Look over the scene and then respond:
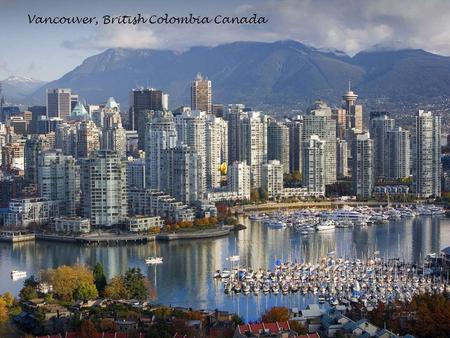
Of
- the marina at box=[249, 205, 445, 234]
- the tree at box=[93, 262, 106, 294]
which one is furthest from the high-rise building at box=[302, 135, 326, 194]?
the tree at box=[93, 262, 106, 294]

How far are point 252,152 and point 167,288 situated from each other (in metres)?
8.71

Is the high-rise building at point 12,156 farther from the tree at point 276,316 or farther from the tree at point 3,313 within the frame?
the tree at point 276,316

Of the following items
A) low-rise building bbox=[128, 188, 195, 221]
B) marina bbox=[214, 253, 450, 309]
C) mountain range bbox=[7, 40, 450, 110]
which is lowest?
marina bbox=[214, 253, 450, 309]

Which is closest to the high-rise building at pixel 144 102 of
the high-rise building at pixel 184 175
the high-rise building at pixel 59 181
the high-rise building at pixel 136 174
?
the high-rise building at pixel 136 174

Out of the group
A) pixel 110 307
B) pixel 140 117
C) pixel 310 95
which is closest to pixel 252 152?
pixel 140 117

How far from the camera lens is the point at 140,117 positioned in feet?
65.8

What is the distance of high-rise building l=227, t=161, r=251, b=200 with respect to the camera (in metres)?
13.8

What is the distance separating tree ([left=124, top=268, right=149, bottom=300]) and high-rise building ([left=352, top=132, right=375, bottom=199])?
7.98 m

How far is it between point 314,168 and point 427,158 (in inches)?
67.0

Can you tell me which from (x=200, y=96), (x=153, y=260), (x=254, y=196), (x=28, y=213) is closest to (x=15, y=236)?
(x=28, y=213)

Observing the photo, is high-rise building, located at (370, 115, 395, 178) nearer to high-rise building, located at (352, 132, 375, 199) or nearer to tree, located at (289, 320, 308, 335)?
high-rise building, located at (352, 132, 375, 199)

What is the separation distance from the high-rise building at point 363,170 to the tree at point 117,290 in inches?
320

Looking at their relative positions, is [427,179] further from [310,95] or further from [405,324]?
[310,95]

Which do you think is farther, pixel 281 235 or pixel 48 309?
pixel 281 235
